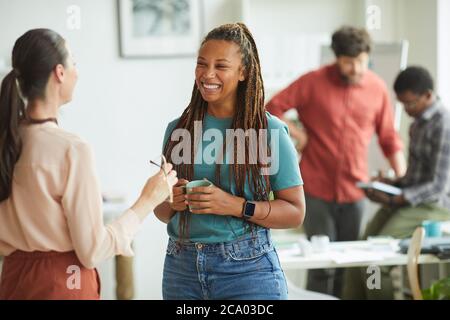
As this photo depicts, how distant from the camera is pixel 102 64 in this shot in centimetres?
221

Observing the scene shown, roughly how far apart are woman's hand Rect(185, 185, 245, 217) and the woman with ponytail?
9 centimetres

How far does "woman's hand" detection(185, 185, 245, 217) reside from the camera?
61.5 inches

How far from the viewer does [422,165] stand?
3.17m

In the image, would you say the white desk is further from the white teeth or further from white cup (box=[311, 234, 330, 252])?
the white teeth

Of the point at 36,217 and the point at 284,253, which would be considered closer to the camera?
the point at 36,217

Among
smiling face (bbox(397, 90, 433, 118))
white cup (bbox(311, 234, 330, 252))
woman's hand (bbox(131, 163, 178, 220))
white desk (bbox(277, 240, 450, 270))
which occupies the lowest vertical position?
white desk (bbox(277, 240, 450, 270))

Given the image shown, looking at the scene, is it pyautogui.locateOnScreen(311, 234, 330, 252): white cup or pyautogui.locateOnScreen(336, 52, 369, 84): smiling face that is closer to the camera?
pyautogui.locateOnScreen(311, 234, 330, 252): white cup

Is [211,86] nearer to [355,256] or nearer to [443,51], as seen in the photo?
[355,256]

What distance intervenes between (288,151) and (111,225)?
398mm

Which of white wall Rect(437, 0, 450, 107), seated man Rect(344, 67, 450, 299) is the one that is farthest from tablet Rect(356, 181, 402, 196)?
white wall Rect(437, 0, 450, 107)

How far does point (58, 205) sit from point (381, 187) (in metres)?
1.93

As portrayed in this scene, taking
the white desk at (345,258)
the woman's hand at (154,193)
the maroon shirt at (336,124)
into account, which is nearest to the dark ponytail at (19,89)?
the woman's hand at (154,193)

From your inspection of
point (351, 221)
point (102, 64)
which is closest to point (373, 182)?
point (351, 221)

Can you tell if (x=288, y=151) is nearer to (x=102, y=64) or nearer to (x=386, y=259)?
(x=102, y=64)
